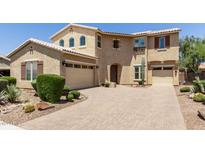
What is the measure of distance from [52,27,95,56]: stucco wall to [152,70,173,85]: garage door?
8526mm

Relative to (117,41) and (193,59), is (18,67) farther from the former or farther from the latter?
(193,59)

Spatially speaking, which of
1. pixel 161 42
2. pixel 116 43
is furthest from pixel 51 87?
pixel 161 42

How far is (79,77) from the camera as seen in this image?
779 inches

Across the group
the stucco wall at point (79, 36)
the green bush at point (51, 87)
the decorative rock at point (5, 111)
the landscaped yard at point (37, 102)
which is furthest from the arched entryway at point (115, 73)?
the decorative rock at point (5, 111)

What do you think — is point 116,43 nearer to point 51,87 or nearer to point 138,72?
point 138,72

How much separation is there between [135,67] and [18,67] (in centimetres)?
1411

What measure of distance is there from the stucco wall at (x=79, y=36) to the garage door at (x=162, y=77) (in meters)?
8.53

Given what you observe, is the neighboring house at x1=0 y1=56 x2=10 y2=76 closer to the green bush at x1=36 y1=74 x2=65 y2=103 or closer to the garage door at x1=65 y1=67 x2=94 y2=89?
the garage door at x1=65 y1=67 x2=94 y2=89

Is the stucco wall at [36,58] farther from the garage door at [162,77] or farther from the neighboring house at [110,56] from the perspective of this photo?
the garage door at [162,77]

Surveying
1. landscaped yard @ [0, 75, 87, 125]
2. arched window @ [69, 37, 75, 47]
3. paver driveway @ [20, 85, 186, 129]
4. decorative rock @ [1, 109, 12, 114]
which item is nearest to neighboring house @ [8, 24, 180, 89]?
arched window @ [69, 37, 75, 47]

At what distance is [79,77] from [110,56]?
6.48 metres
